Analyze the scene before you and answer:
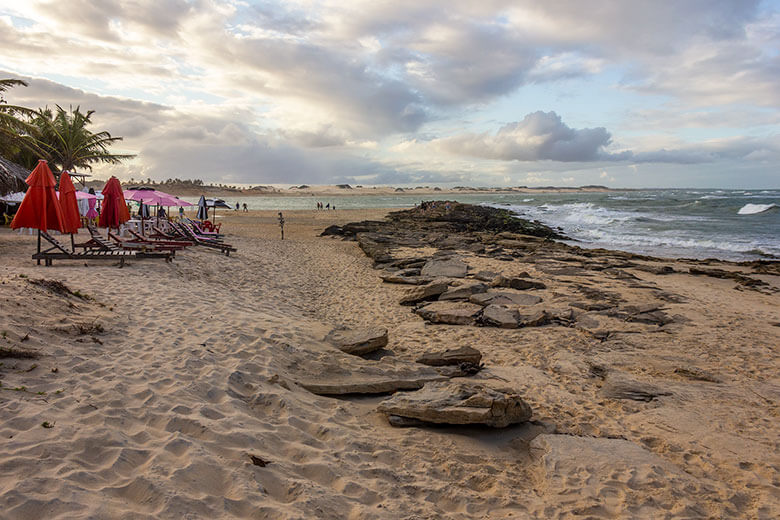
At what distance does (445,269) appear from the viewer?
41.8ft

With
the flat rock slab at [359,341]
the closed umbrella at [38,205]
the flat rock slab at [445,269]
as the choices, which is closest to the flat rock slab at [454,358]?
the flat rock slab at [359,341]

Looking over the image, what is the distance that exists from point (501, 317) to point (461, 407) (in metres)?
4.06

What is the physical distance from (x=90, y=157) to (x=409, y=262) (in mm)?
23918

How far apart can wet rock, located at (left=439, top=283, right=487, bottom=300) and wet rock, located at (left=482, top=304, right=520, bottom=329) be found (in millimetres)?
1038

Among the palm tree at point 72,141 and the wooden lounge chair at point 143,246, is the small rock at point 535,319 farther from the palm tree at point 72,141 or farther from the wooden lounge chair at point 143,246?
the palm tree at point 72,141

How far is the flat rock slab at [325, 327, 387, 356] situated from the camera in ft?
20.7

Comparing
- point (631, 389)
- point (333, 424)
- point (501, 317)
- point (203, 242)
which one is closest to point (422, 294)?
point (501, 317)

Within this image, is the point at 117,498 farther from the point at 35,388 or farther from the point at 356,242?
the point at 356,242

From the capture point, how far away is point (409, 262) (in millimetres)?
14344

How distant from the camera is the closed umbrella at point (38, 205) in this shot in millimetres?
9031

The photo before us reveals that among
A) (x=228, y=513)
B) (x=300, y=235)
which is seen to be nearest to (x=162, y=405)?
(x=228, y=513)

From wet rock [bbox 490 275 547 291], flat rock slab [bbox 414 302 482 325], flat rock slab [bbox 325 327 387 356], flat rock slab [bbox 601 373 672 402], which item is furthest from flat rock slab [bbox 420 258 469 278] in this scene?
flat rock slab [bbox 601 373 672 402]

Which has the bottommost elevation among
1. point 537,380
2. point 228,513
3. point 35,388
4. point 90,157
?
point 537,380

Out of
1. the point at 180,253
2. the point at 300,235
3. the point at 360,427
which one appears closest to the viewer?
the point at 360,427
